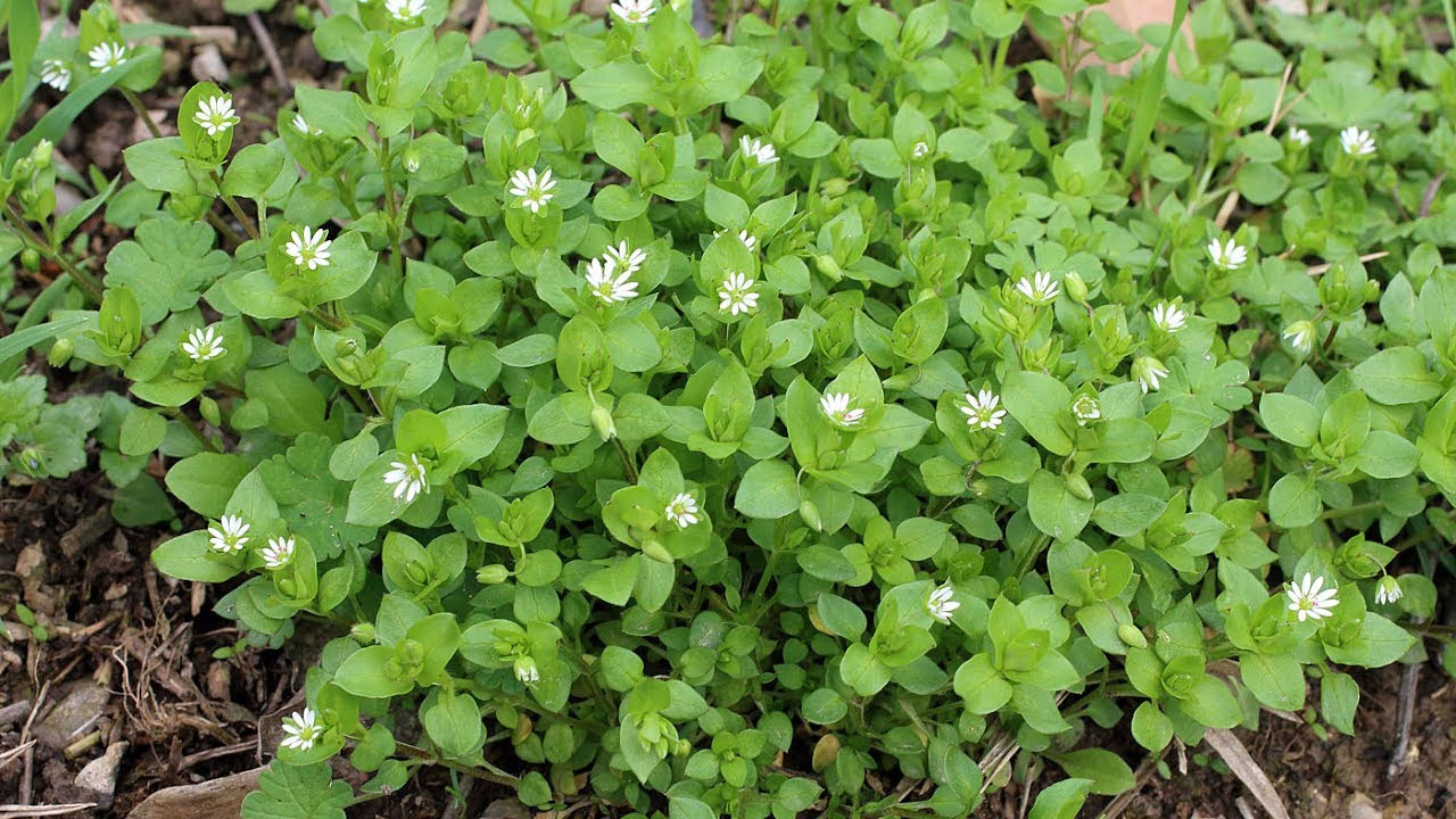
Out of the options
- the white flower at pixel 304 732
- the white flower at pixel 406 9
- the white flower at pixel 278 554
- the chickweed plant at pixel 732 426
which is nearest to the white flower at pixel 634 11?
the chickweed plant at pixel 732 426

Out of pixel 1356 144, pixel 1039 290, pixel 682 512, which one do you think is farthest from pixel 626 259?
pixel 1356 144

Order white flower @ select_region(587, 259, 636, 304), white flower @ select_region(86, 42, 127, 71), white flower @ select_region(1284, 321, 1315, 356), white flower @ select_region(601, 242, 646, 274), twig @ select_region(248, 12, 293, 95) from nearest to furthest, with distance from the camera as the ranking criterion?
white flower @ select_region(587, 259, 636, 304)
white flower @ select_region(601, 242, 646, 274)
white flower @ select_region(1284, 321, 1315, 356)
white flower @ select_region(86, 42, 127, 71)
twig @ select_region(248, 12, 293, 95)

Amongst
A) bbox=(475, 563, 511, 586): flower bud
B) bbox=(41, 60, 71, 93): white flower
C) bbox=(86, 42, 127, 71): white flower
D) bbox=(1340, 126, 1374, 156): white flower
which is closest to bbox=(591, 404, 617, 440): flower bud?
bbox=(475, 563, 511, 586): flower bud

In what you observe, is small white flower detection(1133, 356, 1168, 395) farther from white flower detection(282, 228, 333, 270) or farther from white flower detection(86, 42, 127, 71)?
white flower detection(86, 42, 127, 71)

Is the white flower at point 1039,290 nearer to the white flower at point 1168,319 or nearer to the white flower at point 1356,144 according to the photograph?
the white flower at point 1168,319

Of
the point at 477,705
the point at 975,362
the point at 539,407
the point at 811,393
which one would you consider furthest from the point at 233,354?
the point at 975,362

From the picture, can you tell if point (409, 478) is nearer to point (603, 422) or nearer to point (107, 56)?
point (603, 422)
